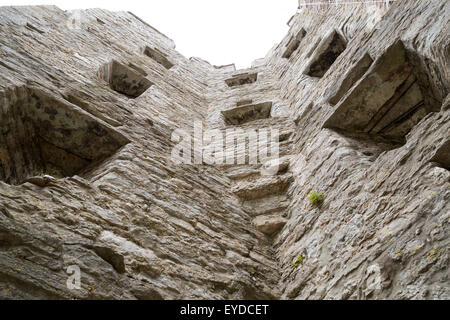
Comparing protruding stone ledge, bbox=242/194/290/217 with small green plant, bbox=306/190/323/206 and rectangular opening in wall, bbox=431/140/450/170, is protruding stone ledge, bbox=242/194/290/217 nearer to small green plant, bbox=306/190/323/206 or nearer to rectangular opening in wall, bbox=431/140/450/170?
small green plant, bbox=306/190/323/206

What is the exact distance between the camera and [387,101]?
3.77 metres

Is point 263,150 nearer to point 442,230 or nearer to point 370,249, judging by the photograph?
point 370,249

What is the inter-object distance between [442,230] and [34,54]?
492 centimetres

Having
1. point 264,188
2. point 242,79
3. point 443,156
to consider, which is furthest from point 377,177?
point 242,79

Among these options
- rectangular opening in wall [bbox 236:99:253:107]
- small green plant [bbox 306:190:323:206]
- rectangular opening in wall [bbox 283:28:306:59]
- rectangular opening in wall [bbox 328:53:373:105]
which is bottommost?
small green plant [bbox 306:190:323:206]

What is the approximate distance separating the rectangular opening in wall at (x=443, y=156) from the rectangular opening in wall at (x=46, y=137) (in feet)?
10.5

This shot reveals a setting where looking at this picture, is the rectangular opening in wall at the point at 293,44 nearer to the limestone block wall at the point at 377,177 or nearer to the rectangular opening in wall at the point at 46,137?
the limestone block wall at the point at 377,177

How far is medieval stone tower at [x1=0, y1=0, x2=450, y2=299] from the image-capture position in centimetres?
212

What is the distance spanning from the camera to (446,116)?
2469 mm

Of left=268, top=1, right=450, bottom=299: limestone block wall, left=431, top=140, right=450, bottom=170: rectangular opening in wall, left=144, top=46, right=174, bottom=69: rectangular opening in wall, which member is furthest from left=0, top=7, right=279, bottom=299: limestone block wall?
left=144, top=46, right=174, bottom=69: rectangular opening in wall

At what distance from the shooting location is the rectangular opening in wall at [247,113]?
773cm

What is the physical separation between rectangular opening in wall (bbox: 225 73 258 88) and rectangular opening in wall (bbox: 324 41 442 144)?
698 centimetres

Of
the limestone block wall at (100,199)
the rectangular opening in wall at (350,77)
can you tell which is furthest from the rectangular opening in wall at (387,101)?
the limestone block wall at (100,199)

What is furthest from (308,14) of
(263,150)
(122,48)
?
(263,150)
